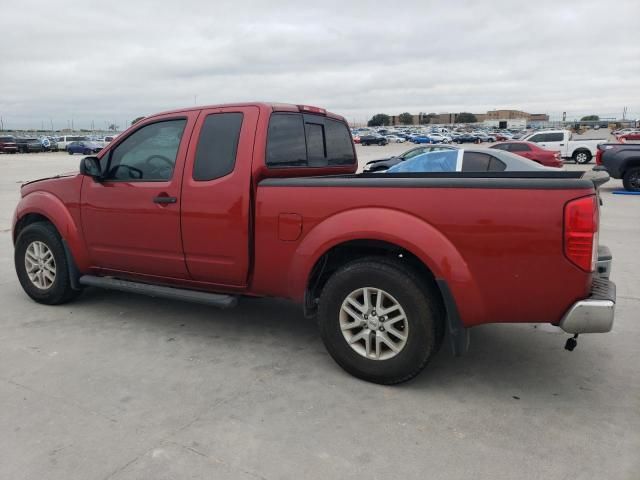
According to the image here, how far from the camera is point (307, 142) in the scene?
463 centimetres

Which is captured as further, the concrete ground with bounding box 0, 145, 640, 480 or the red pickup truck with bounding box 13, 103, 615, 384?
the red pickup truck with bounding box 13, 103, 615, 384

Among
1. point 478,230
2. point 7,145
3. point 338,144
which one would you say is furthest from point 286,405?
point 7,145

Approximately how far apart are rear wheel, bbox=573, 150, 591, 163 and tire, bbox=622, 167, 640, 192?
40.3ft

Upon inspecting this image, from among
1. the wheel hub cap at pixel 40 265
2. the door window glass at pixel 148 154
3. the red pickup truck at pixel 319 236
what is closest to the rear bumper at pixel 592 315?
the red pickup truck at pixel 319 236

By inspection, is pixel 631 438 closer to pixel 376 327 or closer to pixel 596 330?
pixel 596 330

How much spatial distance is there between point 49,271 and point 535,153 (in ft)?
62.2

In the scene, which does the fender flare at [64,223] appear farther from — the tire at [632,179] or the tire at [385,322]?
the tire at [632,179]

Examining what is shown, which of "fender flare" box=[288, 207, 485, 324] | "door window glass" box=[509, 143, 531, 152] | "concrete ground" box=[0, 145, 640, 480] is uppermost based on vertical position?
"door window glass" box=[509, 143, 531, 152]

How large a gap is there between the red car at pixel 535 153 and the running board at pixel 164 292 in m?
18.0

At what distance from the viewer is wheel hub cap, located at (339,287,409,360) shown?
3.47m

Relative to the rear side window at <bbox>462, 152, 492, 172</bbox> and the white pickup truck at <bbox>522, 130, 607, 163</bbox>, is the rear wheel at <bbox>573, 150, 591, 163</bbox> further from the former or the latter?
the rear side window at <bbox>462, 152, 492, 172</bbox>

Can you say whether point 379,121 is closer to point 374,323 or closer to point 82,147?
point 82,147

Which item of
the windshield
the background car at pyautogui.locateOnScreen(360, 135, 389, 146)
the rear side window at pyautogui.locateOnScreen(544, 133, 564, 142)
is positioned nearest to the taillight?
the windshield

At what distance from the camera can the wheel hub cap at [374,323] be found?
3.47 metres
